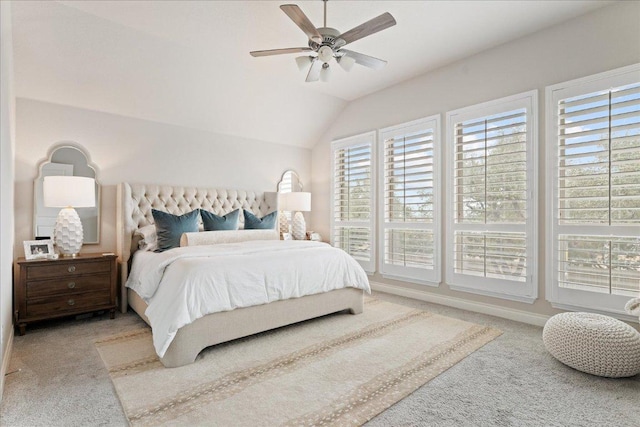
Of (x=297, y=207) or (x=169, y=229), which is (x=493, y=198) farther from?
(x=169, y=229)

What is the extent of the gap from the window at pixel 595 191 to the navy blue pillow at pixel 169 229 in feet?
12.6

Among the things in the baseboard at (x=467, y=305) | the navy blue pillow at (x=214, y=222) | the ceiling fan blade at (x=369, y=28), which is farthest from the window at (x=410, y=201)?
the navy blue pillow at (x=214, y=222)

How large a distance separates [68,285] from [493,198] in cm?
447

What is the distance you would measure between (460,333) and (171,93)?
4.23 meters

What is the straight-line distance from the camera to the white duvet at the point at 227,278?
8.04 feet

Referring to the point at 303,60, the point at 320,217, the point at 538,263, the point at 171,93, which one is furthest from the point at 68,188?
the point at 538,263

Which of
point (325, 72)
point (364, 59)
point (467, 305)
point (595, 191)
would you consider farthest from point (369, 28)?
point (467, 305)

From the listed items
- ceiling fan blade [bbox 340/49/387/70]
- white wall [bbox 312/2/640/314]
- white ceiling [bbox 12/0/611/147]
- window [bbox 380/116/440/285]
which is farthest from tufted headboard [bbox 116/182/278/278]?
ceiling fan blade [bbox 340/49/387/70]

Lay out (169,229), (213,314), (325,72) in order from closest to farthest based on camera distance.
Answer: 1. (213,314)
2. (325,72)
3. (169,229)

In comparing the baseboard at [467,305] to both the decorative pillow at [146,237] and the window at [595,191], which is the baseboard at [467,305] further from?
the decorative pillow at [146,237]

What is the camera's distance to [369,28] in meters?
2.49

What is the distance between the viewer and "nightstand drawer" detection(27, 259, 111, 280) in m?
3.10

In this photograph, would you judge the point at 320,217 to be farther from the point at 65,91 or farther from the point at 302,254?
the point at 65,91

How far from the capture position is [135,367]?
7.82 ft
